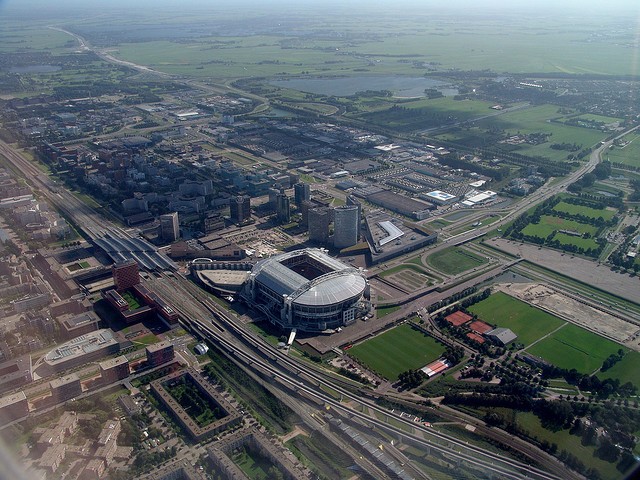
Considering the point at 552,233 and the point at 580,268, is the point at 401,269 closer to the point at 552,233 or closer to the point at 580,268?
the point at 580,268

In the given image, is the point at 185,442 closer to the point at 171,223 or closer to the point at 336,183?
the point at 171,223

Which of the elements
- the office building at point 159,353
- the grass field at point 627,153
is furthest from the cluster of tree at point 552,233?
the office building at point 159,353

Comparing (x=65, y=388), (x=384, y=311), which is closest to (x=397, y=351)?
(x=384, y=311)

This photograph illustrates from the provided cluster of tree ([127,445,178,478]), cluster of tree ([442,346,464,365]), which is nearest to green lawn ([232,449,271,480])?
cluster of tree ([127,445,178,478])

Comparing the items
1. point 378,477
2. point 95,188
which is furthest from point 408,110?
point 378,477

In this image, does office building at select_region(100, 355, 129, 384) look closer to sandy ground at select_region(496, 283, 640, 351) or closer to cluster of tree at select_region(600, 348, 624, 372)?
sandy ground at select_region(496, 283, 640, 351)

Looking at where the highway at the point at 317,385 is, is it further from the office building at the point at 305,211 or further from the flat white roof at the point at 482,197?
the flat white roof at the point at 482,197
